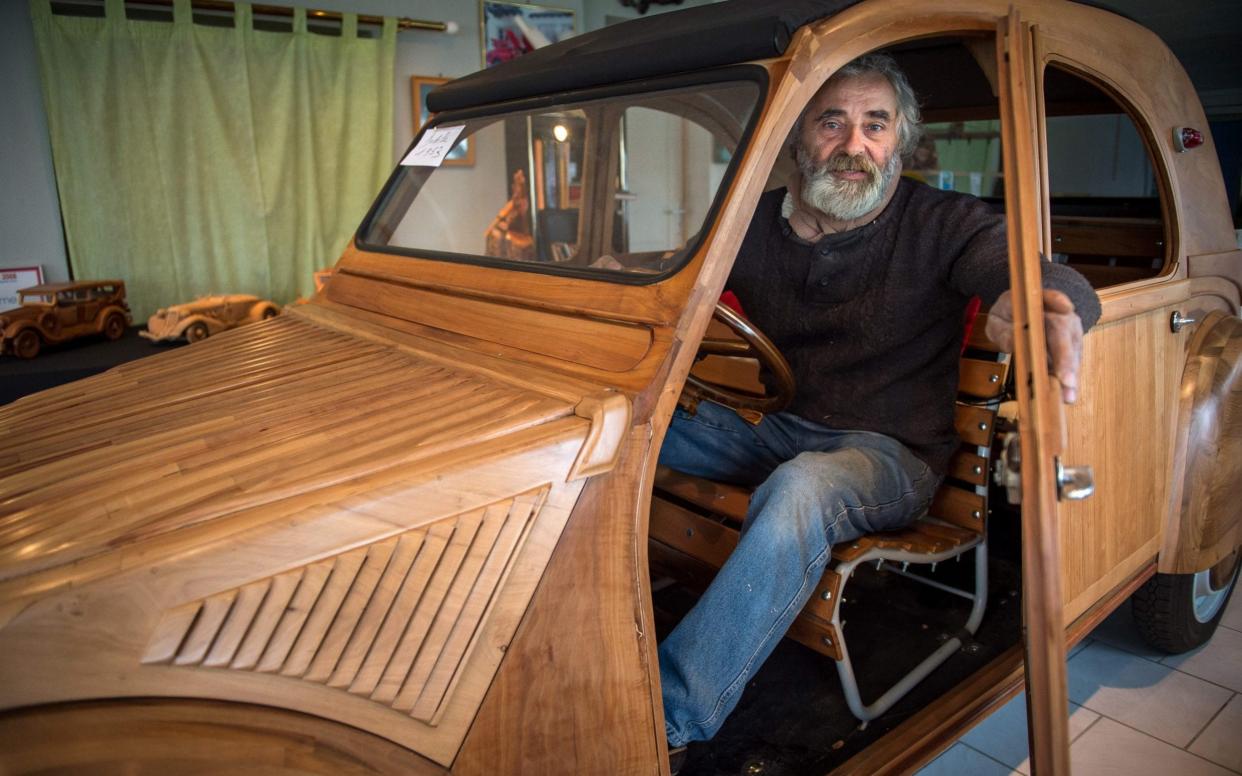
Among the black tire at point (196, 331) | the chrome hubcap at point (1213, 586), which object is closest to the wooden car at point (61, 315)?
the black tire at point (196, 331)

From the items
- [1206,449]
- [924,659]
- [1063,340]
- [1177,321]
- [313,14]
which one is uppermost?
[313,14]

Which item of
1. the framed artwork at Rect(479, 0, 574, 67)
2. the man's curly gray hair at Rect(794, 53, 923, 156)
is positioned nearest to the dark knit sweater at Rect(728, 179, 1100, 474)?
the man's curly gray hair at Rect(794, 53, 923, 156)

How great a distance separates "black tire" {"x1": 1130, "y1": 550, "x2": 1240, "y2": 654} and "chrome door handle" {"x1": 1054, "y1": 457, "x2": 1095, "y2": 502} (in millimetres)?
1603

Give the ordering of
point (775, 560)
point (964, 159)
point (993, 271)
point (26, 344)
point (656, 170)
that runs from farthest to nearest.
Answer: point (964, 159), point (26, 344), point (656, 170), point (993, 271), point (775, 560)

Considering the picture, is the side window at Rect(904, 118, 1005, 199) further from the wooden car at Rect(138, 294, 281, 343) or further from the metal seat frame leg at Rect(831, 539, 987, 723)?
the wooden car at Rect(138, 294, 281, 343)

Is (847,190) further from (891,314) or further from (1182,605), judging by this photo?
(1182,605)

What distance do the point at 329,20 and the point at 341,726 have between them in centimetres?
539

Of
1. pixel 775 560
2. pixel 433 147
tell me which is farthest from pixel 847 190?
pixel 433 147

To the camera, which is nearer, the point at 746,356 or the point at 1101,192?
the point at 746,356

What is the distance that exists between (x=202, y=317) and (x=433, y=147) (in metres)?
2.81

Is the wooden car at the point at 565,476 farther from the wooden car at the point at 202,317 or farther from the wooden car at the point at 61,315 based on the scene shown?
the wooden car at the point at 61,315

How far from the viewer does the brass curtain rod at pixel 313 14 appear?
498cm

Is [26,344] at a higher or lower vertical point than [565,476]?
lower

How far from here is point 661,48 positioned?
175cm
